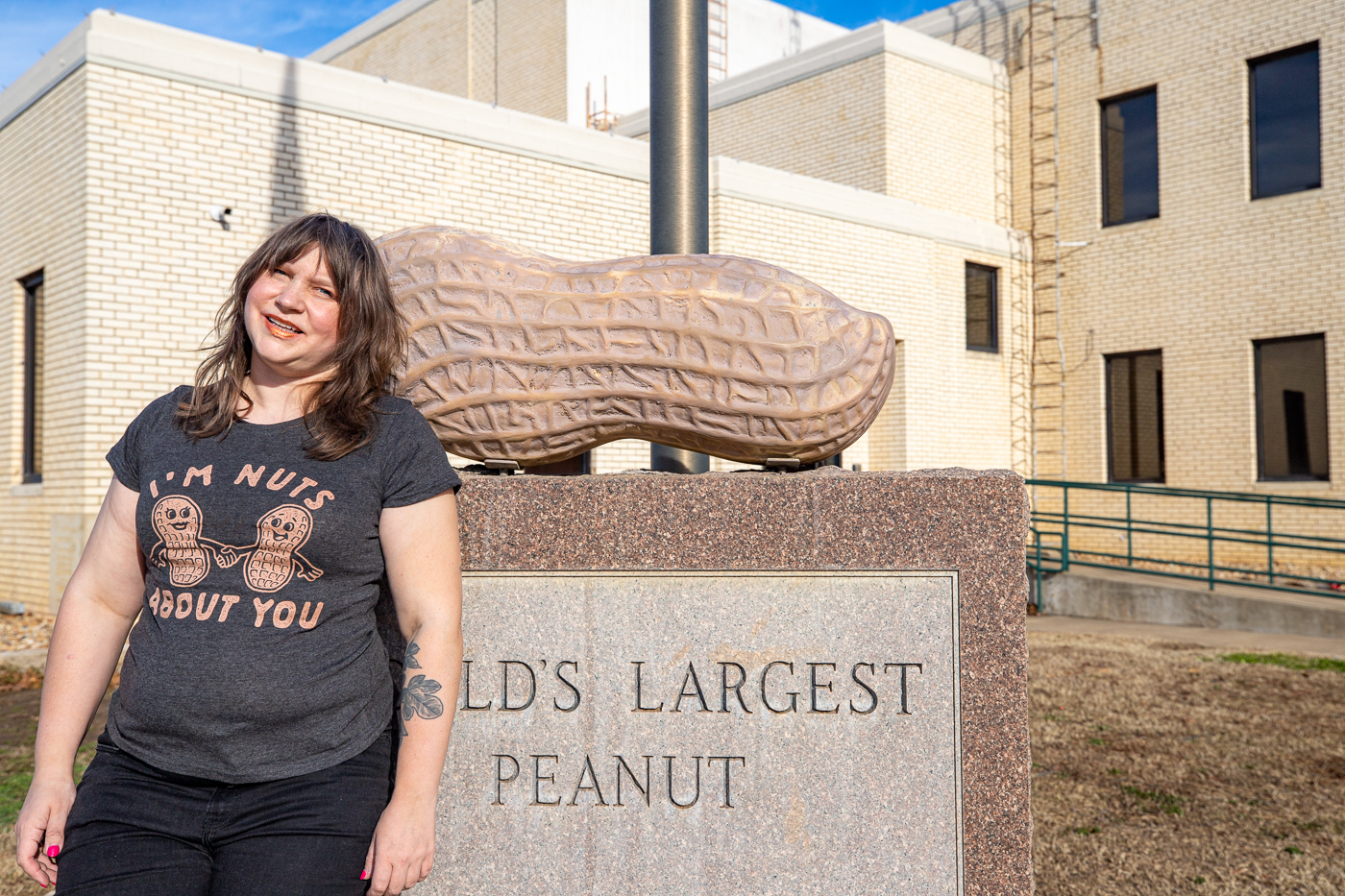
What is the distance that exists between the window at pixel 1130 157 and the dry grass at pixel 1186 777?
32.4 ft

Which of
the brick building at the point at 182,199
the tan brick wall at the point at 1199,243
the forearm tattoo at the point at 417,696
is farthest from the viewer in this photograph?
the tan brick wall at the point at 1199,243

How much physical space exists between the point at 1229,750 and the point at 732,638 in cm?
393

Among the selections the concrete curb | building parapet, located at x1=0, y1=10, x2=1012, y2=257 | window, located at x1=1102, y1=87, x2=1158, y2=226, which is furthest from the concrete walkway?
window, located at x1=1102, y1=87, x2=1158, y2=226

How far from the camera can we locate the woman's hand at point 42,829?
1893 mm

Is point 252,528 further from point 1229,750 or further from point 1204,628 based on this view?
point 1204,628

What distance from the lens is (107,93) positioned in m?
8.70

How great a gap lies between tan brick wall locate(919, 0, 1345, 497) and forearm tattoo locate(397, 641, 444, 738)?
14.4 m

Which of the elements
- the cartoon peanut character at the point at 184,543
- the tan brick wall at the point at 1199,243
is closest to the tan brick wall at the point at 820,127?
the tan brick wall at the point at 1199,243

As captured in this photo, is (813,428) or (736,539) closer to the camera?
(736,539)

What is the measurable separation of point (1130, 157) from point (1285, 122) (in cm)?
214

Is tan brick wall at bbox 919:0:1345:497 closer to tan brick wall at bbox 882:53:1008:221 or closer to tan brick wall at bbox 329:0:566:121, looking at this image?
tan brick wall at bbox 882:53:1008:221

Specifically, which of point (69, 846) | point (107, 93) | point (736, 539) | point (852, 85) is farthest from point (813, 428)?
point (852, 85)

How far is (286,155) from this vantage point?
962 centimetres

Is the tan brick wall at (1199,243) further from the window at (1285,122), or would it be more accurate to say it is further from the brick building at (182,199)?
the brick building at (182,199)
